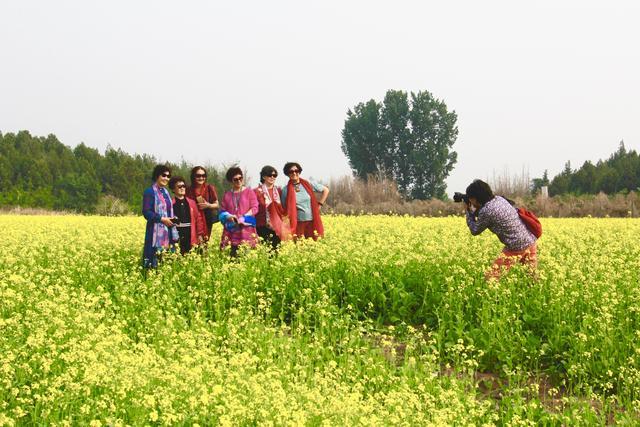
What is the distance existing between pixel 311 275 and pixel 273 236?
263cm

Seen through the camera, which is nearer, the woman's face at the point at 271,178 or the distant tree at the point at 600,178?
the woman's face at the point at 271,178

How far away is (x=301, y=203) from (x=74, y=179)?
4332cm

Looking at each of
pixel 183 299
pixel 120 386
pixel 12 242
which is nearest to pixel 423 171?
pixel 12 242

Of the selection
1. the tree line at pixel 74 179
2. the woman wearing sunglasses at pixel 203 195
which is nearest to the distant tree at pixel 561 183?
the tree line at pixel 74 179

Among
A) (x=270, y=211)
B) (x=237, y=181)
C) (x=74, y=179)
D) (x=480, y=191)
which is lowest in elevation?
(x=270, y=211)

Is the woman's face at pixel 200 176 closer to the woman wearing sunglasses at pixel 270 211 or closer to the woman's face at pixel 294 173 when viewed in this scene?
the woman wearing sunglasses at pixel 270 211

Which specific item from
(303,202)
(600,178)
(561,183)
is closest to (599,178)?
(600,178)

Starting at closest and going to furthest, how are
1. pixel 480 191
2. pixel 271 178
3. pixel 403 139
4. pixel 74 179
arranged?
pixel 480 191
pixel 271 178
pixel 74 179
pixel 403 139

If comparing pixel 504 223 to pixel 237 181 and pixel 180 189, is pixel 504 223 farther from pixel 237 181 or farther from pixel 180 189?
pixel 180 189

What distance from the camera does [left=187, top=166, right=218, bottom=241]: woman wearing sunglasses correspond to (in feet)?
40.6

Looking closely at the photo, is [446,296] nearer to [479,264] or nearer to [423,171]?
[479,264]

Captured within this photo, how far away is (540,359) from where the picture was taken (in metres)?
8.98

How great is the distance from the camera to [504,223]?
33.2 ft

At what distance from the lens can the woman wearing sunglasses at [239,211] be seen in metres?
12.3
